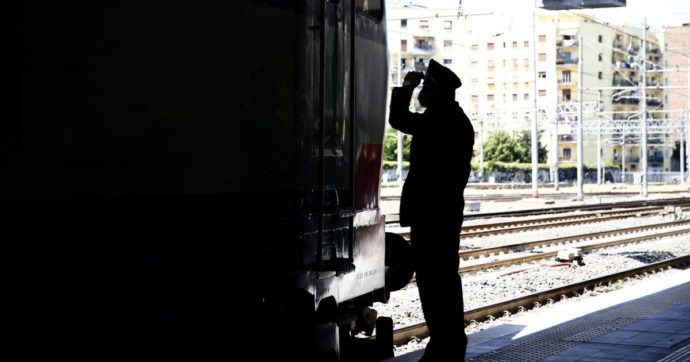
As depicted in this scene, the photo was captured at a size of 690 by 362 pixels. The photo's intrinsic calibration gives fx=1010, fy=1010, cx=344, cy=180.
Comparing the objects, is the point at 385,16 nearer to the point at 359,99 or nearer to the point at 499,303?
the point at 359,99

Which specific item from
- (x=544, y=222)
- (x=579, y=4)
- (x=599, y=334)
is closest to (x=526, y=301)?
(x=599, y=334)

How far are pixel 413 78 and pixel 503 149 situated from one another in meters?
87.8

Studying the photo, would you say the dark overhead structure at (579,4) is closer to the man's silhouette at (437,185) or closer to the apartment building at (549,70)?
the man's silhouette at (437,185)

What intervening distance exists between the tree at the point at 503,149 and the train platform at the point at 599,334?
8246cm

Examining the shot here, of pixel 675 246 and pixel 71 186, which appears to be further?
pixel 675 246

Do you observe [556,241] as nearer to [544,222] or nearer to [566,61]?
[544,222]

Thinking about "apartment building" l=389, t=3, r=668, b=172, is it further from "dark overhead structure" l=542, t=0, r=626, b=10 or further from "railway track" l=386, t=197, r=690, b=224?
"dark overhead structure" l=542, t=0, r=626, b=10

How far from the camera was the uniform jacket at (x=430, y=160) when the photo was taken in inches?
231

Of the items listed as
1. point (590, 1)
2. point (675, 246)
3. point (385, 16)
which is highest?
point (590, 1)

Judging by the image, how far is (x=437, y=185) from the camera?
5.89 m

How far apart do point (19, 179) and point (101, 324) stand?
67 cm

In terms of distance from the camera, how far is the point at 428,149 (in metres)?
5.86

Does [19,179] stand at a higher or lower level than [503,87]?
lower

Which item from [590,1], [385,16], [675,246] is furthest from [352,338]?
[675,246]
